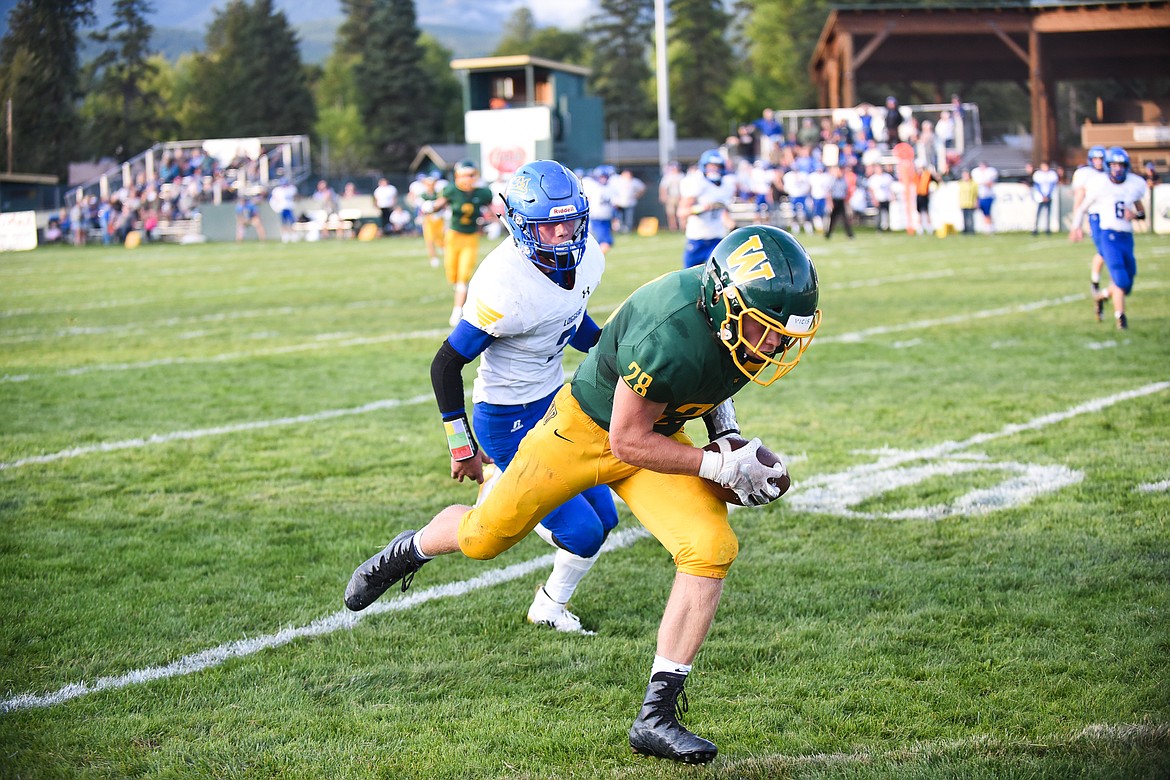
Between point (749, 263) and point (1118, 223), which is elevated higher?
point (1118, 223)

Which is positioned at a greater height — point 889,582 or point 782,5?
→ point 782,5

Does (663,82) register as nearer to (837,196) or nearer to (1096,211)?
(837,196)

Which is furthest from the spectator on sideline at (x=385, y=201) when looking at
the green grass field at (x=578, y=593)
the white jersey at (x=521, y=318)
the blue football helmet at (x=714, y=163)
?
the white jersey at (x=521, y=318)

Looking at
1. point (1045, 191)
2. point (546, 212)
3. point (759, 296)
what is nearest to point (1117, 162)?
point (546, 212)

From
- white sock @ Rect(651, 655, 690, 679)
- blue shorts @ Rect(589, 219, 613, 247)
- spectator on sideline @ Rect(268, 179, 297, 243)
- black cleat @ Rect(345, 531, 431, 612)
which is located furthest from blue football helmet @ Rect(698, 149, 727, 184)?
spectator on sideline @ Rect(268, 179, 297, 243)

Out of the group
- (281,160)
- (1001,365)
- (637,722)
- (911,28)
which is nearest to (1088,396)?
(1001,365)

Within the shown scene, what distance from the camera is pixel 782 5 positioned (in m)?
81.1

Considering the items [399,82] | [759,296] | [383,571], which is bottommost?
[383,571]

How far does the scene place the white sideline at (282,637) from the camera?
360cm

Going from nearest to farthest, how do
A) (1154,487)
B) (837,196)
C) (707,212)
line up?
(1154,487), (707,212), (837,196)

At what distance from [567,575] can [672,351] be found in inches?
53.2

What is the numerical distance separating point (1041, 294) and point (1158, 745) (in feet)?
38.5

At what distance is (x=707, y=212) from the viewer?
42.4 ft

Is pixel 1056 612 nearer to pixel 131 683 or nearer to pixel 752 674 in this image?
pixel 752 674
